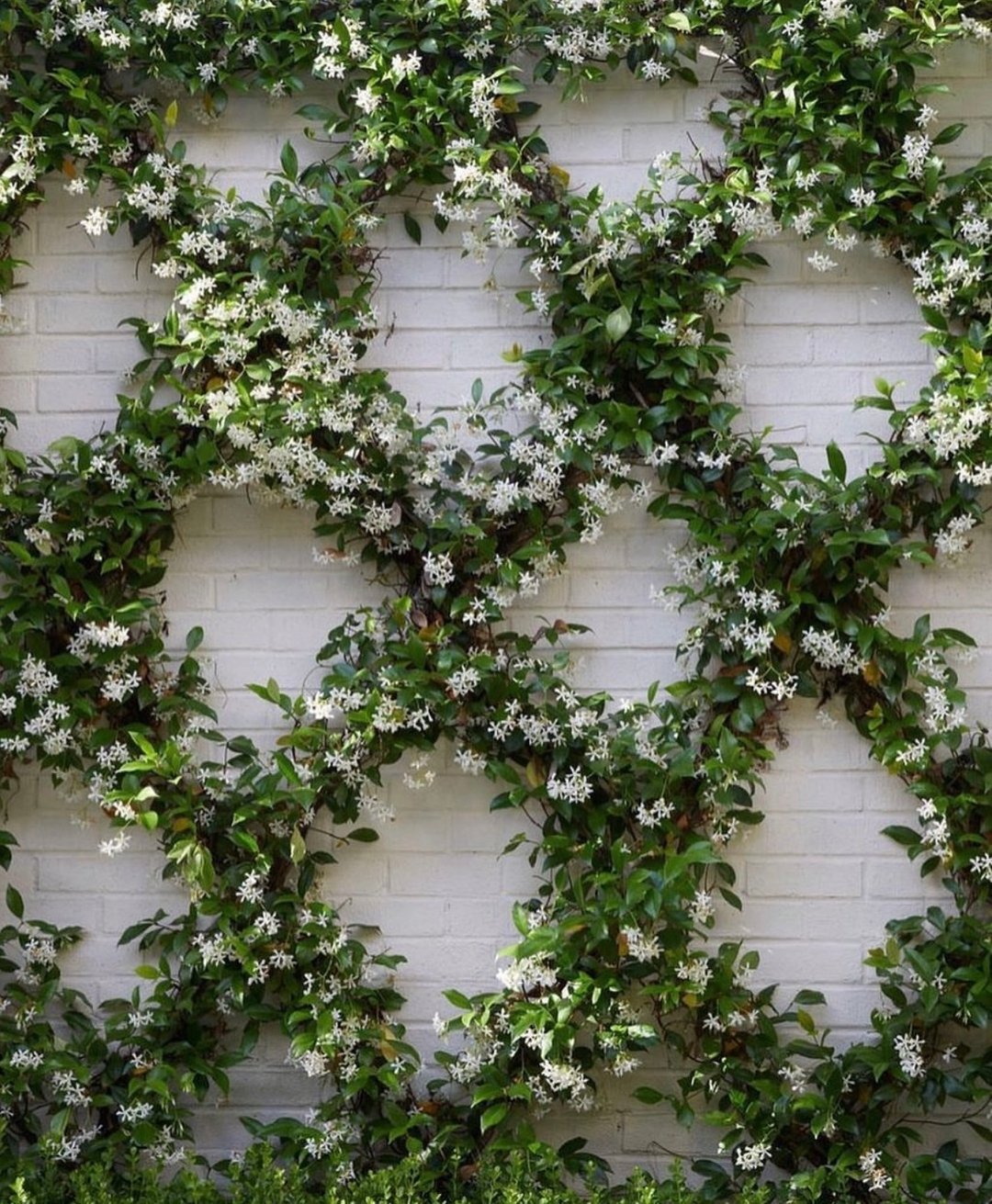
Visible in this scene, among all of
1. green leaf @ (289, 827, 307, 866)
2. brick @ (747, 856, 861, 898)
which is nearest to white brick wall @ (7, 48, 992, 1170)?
brick @ (747, 856, 861, 898)

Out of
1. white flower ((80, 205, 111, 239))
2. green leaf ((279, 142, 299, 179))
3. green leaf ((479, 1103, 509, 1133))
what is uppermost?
green leaf ((279, 142, 299, 179))

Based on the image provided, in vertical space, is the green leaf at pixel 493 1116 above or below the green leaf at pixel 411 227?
below

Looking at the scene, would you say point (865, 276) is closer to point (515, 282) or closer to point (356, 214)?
point (515, 282)

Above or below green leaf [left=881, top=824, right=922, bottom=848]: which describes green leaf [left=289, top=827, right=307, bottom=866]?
below

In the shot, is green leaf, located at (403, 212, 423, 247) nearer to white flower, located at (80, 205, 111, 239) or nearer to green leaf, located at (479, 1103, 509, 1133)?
white flower, located at (80, 205, 111, 239)

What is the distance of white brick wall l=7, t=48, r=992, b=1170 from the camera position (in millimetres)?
2184

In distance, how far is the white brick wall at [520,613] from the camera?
7.16ft

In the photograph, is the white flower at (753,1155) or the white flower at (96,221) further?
the white flower at (96,221)

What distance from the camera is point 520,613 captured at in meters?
2.22

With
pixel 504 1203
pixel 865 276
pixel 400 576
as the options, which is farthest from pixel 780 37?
pixel 504 1203

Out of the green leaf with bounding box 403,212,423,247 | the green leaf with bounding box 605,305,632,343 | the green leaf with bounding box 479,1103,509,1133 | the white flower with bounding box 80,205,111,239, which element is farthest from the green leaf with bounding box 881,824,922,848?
the white flower with bounding box 80,205,111,239

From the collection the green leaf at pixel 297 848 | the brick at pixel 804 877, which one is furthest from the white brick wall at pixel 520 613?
the green leaf at pixel 297 848

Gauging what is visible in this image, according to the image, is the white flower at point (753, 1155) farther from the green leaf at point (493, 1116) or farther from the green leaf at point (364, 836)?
the green leaf at point (364, 836)

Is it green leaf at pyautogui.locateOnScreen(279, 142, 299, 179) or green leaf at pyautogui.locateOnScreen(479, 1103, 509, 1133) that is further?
green leaf at pyautogui.locateOnScreen(279, 142, 299, 179)
